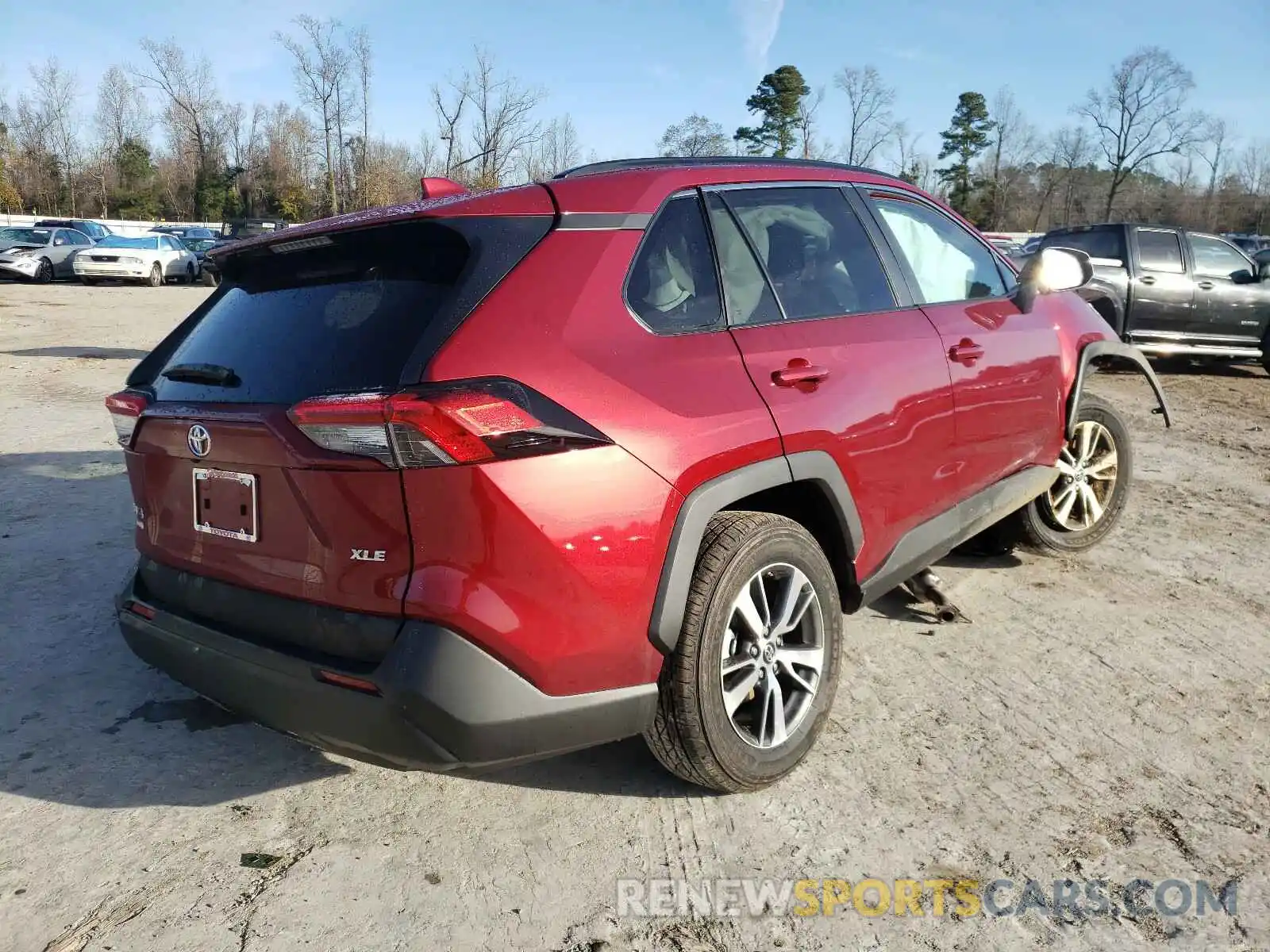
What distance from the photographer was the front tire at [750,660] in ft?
8.19

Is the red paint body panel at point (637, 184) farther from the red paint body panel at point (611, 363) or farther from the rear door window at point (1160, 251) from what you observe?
the rear door window at point (1160, 251)

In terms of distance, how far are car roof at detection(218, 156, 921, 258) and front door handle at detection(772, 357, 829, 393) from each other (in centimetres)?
60

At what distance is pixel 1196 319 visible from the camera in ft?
39.0

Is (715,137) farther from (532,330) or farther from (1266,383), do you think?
(532,330)

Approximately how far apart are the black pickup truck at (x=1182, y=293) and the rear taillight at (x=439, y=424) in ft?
37.3

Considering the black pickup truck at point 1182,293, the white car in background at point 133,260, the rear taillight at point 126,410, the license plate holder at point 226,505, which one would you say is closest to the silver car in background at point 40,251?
the white car in background at point 133,260

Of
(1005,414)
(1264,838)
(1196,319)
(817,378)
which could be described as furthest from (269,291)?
(1196,319)

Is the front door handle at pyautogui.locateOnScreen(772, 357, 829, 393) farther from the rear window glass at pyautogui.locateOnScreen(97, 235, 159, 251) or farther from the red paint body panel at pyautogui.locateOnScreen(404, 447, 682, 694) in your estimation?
the rear window glass at pyautogui.locateOnScreen(97, 235, 159, 251)

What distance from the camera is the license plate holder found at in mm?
2398

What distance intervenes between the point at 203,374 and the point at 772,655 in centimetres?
180

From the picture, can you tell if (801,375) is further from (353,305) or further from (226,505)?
(226,505)

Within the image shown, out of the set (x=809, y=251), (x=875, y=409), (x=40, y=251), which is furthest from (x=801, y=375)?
(x=40, y=251)

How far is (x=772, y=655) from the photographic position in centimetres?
276

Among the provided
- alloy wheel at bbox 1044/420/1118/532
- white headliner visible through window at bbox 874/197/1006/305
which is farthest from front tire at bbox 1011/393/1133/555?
white headliner visible through window at bbox 874/197/1006/305
